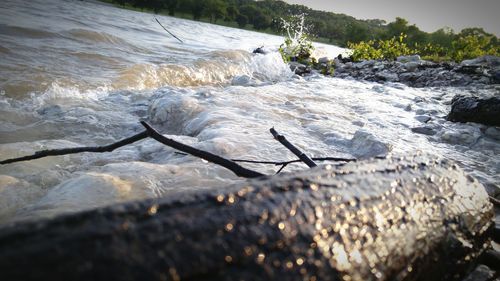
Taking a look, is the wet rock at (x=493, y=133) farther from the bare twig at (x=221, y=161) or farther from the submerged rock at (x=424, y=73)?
the submerged rock at (x=424, y=73)

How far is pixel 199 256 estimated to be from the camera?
1.64ft

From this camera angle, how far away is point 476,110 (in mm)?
4535

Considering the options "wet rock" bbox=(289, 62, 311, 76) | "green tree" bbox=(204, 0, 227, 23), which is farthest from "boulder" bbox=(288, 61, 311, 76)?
"green tree" bbox=(204, 0, 227, 23)

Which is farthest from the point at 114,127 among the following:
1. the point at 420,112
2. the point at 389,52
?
the point at 389,52

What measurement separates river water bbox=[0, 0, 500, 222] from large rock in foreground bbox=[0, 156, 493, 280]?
34cm

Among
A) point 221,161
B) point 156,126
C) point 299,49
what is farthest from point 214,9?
point 221,161

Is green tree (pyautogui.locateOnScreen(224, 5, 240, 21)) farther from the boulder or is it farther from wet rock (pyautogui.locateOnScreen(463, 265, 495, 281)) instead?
wet rock (pyautogui.locateOnScreen(463, 265, 495, 281))

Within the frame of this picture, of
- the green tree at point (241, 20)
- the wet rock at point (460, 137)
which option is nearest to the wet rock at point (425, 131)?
the wet rock at point (460, 137)

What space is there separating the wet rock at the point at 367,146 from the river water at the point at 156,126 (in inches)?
0.4

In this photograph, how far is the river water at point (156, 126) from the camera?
194 cm

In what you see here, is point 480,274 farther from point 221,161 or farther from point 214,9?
point 214,9

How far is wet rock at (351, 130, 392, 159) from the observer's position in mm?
2855

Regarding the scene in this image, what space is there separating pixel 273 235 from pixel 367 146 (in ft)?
8.45

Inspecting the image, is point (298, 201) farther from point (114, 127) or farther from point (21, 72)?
point (21, 72)
